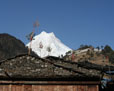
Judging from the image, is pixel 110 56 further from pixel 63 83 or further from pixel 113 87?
pixel 63 83

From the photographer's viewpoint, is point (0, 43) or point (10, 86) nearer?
point (10, 86)

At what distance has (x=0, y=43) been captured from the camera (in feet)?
321

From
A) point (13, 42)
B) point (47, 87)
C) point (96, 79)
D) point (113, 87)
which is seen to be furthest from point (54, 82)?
point (13, 42)

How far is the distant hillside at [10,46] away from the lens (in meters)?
92.9

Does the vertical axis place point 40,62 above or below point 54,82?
above

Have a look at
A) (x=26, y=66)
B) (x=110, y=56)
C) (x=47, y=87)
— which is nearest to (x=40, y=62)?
(x=26, y=66)

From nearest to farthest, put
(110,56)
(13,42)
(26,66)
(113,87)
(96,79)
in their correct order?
(96,79) → (26,66) → (113,87) → (110,56) → (13,42)

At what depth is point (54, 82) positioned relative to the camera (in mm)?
15992

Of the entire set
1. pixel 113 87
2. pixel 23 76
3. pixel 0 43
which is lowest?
pixel 113 87

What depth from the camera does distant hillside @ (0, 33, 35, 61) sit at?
9288 centimetres

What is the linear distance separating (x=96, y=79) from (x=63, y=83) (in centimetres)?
Answer: 239

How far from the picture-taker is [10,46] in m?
100

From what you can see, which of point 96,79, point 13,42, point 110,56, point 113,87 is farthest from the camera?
point 13,42

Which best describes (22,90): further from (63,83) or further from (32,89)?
(63,83)
